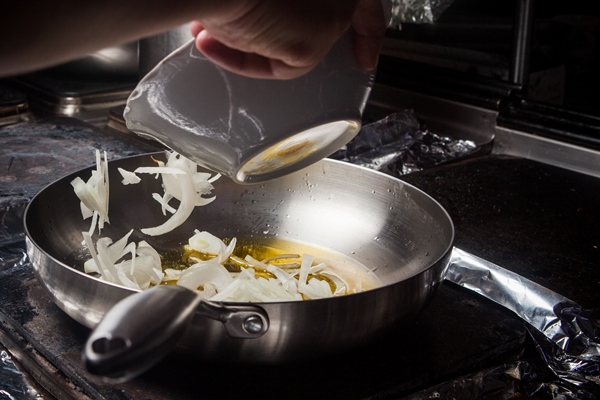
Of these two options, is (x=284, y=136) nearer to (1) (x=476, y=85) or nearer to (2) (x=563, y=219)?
(2) (x=563, y=219)

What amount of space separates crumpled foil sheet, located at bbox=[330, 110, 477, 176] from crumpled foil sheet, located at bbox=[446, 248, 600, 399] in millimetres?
535

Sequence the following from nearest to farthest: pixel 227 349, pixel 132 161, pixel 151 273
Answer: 1. pixel 227 349
2. pixel 151 273
3. pixel 132 161

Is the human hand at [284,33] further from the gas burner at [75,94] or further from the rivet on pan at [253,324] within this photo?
the gas burner at [75,94]

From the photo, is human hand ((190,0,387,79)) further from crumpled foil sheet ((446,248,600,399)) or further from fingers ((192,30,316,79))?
crumpled foil sheet ((446,248,600,399))

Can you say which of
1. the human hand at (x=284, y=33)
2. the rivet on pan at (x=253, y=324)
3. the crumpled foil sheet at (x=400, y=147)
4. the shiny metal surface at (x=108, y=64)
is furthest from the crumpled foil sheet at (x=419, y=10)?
the rivet on pan at (x=253, y=324)

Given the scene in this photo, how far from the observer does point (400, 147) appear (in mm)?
1646

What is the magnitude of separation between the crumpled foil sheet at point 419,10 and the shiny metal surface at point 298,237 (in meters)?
0.85

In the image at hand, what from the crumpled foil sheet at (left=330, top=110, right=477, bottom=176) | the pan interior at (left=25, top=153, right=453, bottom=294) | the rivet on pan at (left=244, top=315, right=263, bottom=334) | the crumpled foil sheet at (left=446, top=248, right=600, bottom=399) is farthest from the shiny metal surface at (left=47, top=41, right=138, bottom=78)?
the rivet on pan at (left=244, top=315, right=263, bottom=334)

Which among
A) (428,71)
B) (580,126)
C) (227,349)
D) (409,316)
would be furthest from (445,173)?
(227,349)

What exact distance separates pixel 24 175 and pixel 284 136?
0.82 m

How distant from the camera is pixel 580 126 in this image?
162 centimetres

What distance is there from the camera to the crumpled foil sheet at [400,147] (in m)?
1.58

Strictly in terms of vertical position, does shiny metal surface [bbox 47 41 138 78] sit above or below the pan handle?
below

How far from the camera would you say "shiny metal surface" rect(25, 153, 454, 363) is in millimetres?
706
